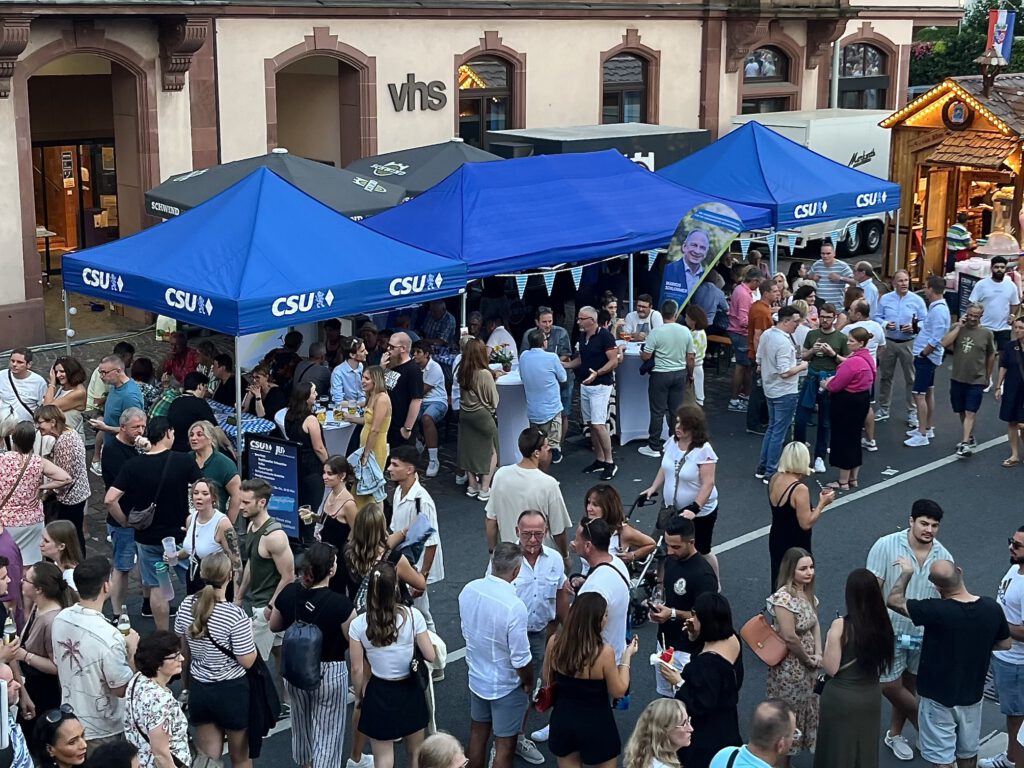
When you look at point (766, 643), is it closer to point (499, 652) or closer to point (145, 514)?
point (499, 652)

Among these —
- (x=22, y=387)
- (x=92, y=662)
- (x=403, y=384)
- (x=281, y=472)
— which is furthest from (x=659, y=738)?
(x=22, y=387)

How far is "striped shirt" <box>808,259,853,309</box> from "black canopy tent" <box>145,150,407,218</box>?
16.9ft

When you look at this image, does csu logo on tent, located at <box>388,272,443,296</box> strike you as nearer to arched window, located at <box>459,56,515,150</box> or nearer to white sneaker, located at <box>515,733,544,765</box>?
white sneaker, located at <box>515,733,544,765</box>

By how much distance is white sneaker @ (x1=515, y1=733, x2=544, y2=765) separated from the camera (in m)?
7.82

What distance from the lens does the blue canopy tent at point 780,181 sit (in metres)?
17.2

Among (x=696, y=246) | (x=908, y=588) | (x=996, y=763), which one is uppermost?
(x=696, y=246)

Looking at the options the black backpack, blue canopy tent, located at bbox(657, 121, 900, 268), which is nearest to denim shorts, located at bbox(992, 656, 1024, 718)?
the black backpack

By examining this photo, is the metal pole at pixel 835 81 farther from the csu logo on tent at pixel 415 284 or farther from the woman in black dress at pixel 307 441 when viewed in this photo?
the woman in black dress at pixel 307 441

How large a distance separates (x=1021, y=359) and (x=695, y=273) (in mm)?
3661

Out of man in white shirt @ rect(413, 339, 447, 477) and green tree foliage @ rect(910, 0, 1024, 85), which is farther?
green tree foliage @ rect(910, 0, 1024, 85)

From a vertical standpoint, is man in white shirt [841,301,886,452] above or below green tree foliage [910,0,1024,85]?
below

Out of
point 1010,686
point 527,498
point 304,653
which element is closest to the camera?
point 304,653

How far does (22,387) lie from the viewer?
37.0 feet

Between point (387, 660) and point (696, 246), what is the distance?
29.9 feet
